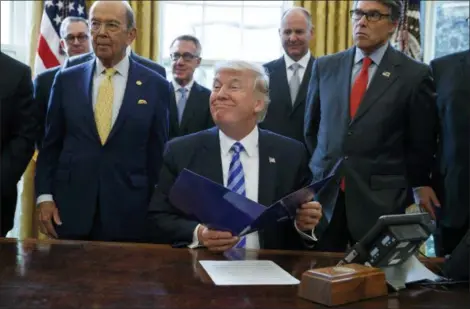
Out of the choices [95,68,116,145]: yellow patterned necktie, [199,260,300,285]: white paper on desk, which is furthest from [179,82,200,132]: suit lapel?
[199,260,300,285]: white paper on desk

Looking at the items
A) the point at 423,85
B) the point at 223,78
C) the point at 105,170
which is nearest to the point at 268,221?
the point at 223,78

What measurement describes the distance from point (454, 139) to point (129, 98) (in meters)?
1.59

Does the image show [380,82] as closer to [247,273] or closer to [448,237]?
[448,237]

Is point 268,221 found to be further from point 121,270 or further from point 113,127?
point 113,127

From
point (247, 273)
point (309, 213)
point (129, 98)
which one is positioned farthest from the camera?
point (129, 98)

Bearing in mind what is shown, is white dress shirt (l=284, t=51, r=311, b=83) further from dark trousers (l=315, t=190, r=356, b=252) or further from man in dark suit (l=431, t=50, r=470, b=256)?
dark trousers (l=315, t=190, r=356, b=252)

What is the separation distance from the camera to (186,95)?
4.42m

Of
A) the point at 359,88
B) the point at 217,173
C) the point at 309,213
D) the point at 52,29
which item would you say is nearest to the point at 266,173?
the point at 217,173

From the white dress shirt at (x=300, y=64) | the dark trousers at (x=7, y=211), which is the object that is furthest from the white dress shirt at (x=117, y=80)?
the white dress shirt at (x=300, y=64)

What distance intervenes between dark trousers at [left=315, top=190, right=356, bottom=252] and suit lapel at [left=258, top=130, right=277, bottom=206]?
66 cm

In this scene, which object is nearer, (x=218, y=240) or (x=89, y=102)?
(x=218, y=240)

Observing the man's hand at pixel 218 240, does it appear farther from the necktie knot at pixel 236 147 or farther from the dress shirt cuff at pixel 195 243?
the necktie knot at pixel 236 147

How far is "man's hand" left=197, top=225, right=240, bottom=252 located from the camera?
2.13 m

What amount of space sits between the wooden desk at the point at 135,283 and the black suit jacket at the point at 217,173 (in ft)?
0.75
